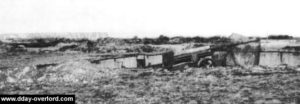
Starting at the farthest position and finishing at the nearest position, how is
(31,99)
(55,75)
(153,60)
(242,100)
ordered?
(153,60) < (55,75) < (242,100) < (31,99)

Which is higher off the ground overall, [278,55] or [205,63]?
[278,55]

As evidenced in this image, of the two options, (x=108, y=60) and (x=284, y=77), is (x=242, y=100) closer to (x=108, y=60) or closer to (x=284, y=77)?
(x=284, y=77)

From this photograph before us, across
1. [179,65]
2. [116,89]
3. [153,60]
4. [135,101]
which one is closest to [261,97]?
[135,101]

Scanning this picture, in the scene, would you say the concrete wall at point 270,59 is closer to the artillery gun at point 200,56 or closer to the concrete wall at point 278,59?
the concrete wall at point 278,59

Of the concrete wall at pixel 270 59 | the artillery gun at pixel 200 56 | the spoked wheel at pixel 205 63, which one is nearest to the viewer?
the concrete wall at pixel 270 59

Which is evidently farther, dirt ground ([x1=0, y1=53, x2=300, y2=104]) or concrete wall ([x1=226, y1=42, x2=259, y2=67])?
concrete wall ([x1=226, y1=42, x2=259, y2=67])

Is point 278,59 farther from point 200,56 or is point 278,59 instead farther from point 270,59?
point 200,56

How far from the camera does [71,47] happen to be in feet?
93.4

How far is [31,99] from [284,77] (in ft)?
23.6

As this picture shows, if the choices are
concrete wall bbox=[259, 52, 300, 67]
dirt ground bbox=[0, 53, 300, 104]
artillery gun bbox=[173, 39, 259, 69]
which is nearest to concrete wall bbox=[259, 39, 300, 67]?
concrete wall bbox=[259, 52, 300, 67]

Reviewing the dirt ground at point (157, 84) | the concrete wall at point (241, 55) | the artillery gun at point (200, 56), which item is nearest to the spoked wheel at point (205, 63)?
the artillery gun at point (200, 56)

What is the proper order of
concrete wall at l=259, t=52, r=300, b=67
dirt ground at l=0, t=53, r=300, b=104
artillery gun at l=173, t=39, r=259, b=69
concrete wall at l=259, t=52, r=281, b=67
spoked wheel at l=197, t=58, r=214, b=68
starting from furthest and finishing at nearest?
artillery gun at l=173, t=39, r=259, b=69 → spoked wheel at l=197, t=58, r=214, b=68 → concrete wall at l=259, t=52, r=281, b=67 → concrete wall at l=259, t=52, r=300, b=67 → dirt ground at l=0, t=53, r=300, b=104

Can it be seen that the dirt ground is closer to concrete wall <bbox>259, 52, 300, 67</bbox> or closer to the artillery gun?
the artillery gun

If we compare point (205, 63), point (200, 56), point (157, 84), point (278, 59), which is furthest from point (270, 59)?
point (157, 84)
